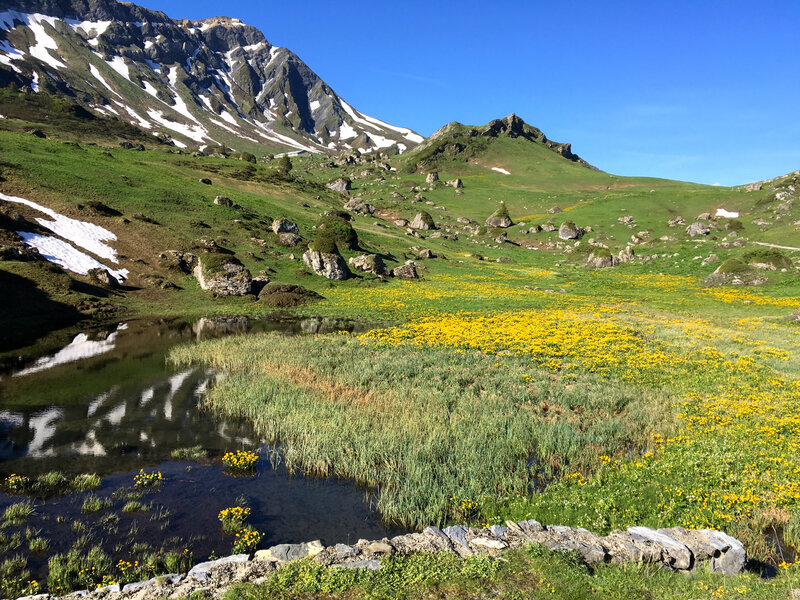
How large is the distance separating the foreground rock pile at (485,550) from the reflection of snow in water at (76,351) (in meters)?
20.2

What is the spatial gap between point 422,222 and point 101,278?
246 feet

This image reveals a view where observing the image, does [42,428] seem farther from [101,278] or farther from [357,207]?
[357,207]

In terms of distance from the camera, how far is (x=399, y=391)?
19.4 metres

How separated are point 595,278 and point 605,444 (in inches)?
2304

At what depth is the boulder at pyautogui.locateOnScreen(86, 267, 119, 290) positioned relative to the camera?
39.2 metres

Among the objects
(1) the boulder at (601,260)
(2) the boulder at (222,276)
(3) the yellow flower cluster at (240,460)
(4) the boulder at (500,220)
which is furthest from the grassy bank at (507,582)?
(4) the boulder at (500,220)

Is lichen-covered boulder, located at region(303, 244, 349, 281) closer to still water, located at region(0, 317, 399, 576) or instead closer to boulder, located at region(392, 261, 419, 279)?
boulder, located at region(392, 261, 419, 279)

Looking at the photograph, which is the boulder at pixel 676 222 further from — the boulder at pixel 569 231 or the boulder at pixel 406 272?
the boulder at pixel 406 272

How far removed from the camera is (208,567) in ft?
26.9

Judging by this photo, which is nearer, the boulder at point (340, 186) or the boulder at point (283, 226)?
the boulder at point (283, 226)

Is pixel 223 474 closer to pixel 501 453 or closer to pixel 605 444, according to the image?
pixel 501 453

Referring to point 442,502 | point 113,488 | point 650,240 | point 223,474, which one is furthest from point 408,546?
point 650,240

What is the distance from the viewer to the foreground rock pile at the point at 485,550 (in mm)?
7863

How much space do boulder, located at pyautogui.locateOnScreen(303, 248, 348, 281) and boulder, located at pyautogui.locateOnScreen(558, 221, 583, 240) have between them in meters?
65.9
